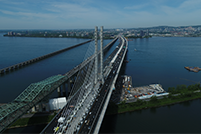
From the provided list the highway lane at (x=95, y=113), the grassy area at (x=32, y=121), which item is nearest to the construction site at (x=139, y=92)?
the highway lane at (x=95, y=113)

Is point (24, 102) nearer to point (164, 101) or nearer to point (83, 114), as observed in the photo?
point (83, 114)

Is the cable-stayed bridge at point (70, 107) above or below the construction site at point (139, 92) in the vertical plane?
above

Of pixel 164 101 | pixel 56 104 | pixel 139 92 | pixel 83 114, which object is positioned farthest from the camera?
pixel 139 92

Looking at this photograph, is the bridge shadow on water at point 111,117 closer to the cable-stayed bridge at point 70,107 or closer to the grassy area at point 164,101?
the grassy area at point 164,101

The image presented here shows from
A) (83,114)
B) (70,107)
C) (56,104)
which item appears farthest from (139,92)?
(56,104)

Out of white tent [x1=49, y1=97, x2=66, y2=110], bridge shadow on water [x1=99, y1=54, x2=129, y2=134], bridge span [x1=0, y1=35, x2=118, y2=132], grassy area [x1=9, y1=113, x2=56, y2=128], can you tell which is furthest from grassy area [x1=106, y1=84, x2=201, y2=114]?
bridge span [x1=0, y1=35, x2=118, y2=132]

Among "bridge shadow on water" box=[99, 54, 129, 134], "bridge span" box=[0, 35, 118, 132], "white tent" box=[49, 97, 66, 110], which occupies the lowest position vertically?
"bridge shadow on water" box=[99, 54, 129, 134]

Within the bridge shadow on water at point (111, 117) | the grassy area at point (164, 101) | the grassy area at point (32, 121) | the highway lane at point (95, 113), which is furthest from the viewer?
the grassy area at point (164, 101)

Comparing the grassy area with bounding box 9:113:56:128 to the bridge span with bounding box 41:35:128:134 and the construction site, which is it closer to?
the bridge span with bounding box 41:35:128:134

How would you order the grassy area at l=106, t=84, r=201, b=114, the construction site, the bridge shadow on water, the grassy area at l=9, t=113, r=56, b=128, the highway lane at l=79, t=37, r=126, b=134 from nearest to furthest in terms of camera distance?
the highway lane at l=79, t=37, r=126, b=134, the grassy area at l=9, t=113, r=56, b=128, the bridge shadow on water, the grassy area at l=106, t=84, r=201, b=114, the construction site
